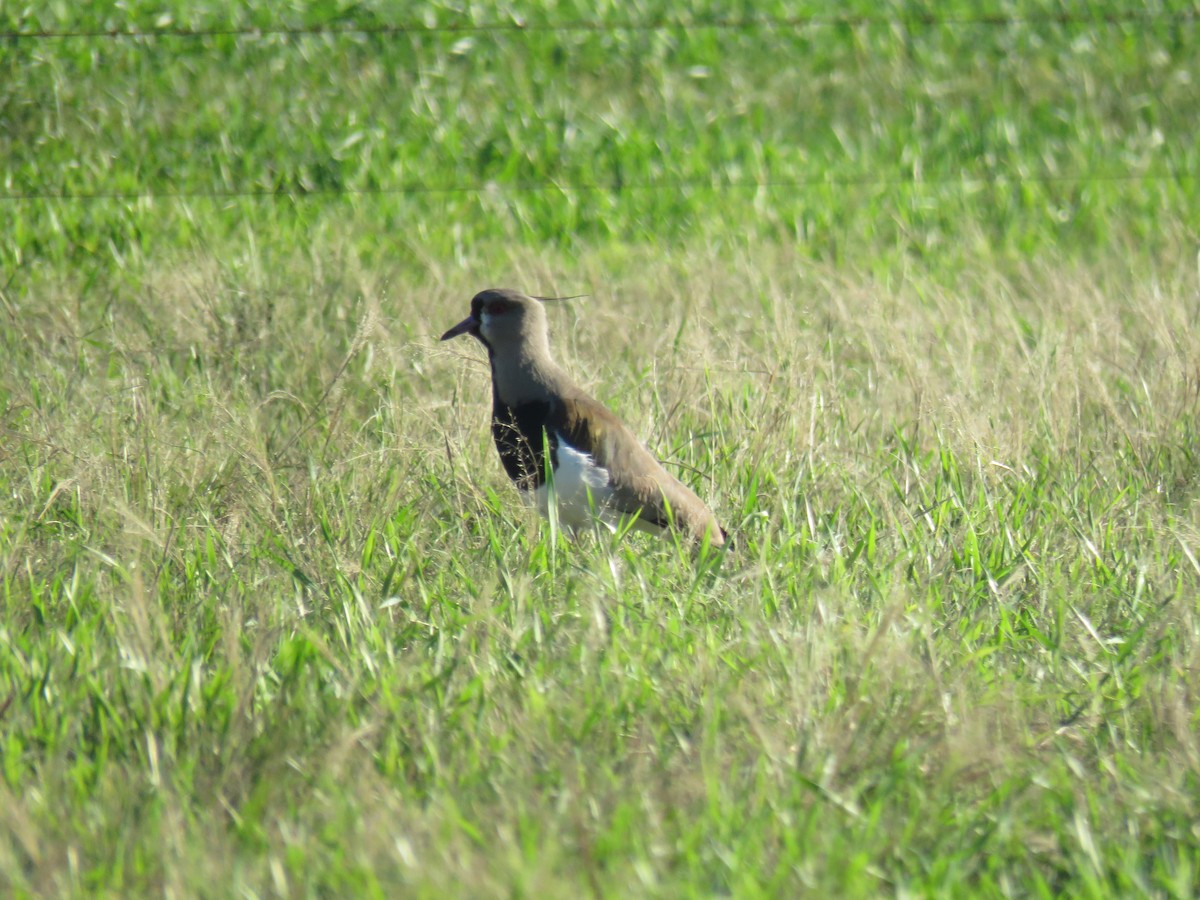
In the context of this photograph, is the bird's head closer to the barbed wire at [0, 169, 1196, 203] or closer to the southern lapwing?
the southern lapwing

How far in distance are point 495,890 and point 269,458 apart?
2.46 m

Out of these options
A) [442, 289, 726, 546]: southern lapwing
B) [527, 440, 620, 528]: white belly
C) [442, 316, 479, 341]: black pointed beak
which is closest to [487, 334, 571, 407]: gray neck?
[442, 289, 726, 546]: southern lapwing

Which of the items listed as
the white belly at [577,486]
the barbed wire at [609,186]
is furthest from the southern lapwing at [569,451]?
the barbed wire at [609,186]

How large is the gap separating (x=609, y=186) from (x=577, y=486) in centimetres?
410

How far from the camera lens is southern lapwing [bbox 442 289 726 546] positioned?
13.2ft

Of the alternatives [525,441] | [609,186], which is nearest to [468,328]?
[525,441]

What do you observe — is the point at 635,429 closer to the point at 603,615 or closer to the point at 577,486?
the point at 577,486

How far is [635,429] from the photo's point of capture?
4691mm

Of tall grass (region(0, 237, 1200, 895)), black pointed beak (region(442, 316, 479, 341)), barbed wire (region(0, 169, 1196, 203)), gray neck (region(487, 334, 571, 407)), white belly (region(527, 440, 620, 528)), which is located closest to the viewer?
tall grass (region(0, 237, 1200, 895))

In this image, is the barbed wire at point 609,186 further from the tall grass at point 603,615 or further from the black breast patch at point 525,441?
the black breast patch at point 525,441

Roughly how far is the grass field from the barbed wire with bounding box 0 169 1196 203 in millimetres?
32

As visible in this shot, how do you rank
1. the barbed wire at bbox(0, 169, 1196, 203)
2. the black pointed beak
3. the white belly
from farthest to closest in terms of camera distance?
the barbed wire at bbox(0, 169, 1196, 203) → the black pointed beak → the white belly

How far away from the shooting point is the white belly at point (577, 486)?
3977 millimetres

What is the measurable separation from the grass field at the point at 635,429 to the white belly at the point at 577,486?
7.8 inches
